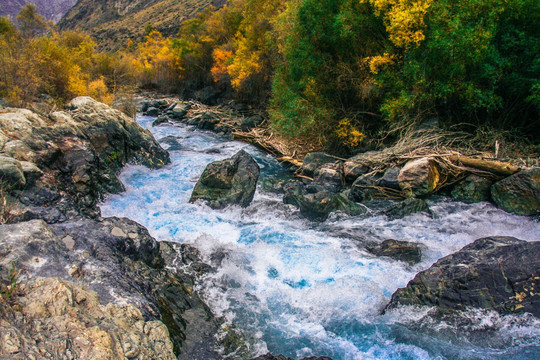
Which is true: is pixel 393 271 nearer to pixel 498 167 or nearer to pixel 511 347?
pixel 511 347

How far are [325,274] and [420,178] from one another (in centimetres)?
485

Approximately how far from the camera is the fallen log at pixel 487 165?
8836mm

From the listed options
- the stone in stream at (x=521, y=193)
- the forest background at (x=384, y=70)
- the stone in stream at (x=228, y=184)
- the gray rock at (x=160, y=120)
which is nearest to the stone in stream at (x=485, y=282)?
the stone in stream at (x=521, y=193)

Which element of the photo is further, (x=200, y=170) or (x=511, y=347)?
(x=200, y=170)

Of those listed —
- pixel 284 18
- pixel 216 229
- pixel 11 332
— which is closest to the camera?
pixel 11 332

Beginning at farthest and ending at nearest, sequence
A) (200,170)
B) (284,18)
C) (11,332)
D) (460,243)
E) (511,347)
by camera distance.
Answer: (284,18), (200,170), (460,243), (511,347), (11,332)

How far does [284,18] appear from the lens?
48.9 feet

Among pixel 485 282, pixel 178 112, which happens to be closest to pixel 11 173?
pixel 485 282

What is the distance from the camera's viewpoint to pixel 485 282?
5.09m

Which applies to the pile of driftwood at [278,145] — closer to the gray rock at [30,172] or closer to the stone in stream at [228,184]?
the stone in stream at [228,184]

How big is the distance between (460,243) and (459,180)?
303 cm

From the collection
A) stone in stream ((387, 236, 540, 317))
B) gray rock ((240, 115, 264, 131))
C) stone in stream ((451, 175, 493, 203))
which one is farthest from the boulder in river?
gray rock ((240, 115, 264, 131))

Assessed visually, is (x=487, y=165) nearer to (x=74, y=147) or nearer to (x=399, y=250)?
(x=399, y=250)

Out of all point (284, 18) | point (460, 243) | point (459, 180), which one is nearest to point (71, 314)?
point (460, 243)
